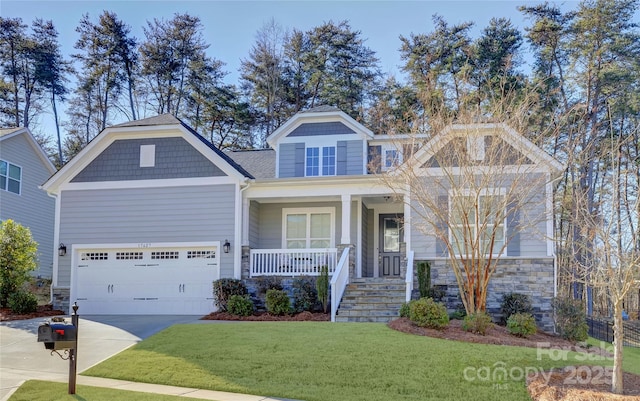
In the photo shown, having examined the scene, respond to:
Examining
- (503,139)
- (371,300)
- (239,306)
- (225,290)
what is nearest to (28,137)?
(225,290)

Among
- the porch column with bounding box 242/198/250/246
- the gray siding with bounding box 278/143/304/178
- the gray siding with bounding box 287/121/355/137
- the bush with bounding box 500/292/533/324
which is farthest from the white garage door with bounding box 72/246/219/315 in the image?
the bush with bounding box 500/292/533/324

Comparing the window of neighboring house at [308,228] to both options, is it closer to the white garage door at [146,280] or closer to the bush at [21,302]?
the white garage door at [146,280]

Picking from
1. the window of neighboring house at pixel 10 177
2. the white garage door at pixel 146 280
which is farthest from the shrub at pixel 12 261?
the window of neighboring house at pixel 10 177

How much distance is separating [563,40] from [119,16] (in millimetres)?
22439

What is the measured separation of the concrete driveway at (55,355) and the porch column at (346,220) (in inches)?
174

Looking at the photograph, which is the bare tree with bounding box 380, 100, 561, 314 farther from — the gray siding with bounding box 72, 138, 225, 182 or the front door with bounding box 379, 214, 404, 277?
the gray siding with bounding box 72, 138, 225, 182

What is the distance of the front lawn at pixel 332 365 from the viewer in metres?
8.23

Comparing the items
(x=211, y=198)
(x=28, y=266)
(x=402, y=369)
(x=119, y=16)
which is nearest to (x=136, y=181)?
(x=211, y=198)

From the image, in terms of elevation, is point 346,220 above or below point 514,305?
above

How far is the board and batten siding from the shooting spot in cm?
1709

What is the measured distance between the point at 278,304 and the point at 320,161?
5803 millimetres

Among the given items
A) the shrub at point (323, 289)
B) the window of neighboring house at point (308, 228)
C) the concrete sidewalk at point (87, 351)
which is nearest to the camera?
the concrete sidewalk at point (87, 351)

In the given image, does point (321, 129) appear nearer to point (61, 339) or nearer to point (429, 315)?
point (429, 315)

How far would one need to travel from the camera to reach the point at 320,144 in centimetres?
1948
